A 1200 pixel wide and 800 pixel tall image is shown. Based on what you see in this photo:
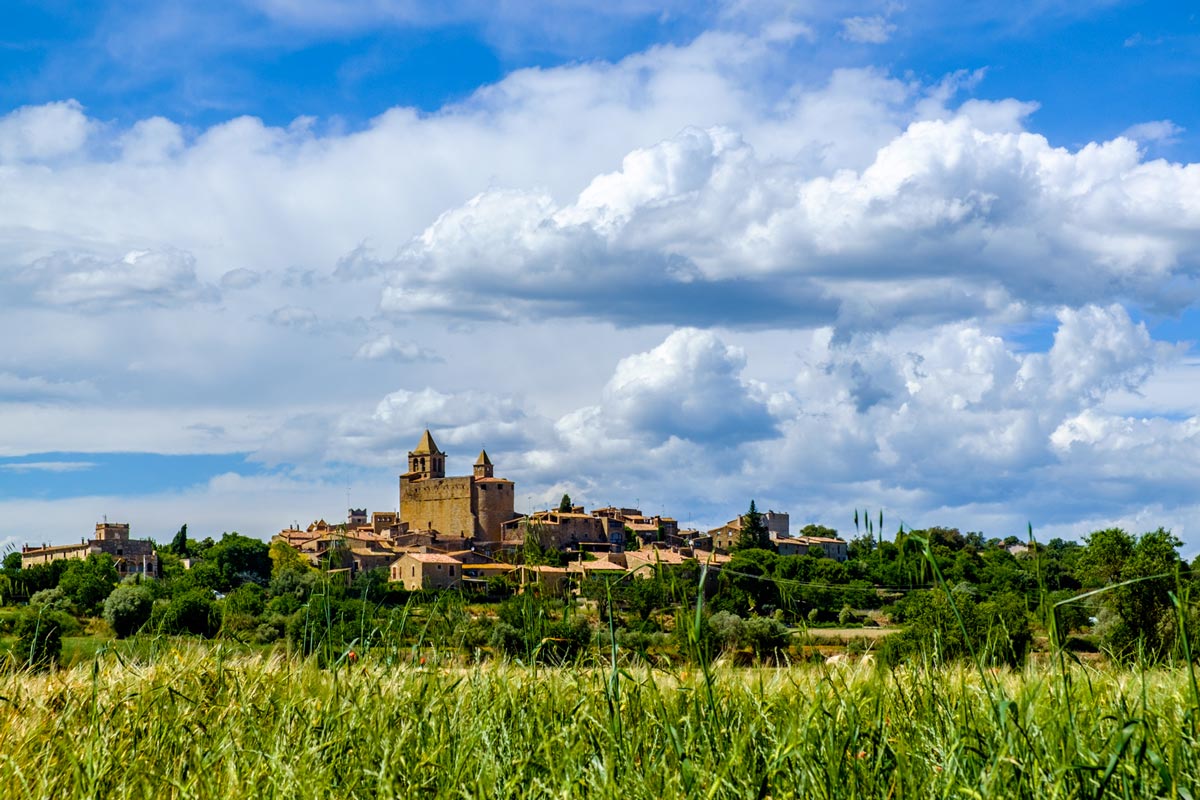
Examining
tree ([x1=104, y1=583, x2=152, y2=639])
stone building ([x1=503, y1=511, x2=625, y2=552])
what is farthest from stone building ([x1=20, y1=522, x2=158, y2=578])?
tree ([x1=104, y1=583, x2=152, y2=639])

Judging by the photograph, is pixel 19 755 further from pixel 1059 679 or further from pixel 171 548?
pixel 171 548

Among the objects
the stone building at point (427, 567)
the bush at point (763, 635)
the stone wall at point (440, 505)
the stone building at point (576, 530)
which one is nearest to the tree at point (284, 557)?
the stone building at point (427, 567)

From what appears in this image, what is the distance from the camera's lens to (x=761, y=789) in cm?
395

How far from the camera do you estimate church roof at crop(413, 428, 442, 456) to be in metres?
110

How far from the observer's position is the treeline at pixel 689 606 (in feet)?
14.8

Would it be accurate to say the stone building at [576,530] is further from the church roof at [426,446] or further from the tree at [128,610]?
the tree at [128,610]

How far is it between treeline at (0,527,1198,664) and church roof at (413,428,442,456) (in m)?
19.6

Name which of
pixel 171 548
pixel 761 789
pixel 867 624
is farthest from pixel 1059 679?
pixel 171 548

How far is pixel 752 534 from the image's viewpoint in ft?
289

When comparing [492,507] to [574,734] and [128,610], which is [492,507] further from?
[574,734]

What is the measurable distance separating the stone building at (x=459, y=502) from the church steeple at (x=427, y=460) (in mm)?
97

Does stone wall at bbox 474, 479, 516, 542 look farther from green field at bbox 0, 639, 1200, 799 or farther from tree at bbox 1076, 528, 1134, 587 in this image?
green field at bbox 0, 639, 1200, 799

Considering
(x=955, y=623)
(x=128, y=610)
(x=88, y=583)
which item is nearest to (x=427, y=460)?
(x=88, y=583)

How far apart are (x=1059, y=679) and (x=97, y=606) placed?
66.0 metres
